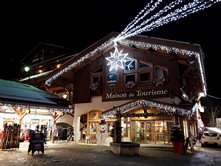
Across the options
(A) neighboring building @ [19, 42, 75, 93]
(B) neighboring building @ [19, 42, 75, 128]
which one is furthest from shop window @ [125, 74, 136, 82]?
(A) neighboring building @ [19, 42, 75, 93]

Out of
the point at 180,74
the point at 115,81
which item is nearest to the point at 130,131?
the point at 115,81

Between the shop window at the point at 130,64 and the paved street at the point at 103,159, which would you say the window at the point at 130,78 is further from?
the paved street at the point at 103,159

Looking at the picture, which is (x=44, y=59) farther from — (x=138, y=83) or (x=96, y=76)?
(x=138, y=83)

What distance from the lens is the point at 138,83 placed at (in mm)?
15617

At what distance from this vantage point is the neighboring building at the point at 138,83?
13492mm

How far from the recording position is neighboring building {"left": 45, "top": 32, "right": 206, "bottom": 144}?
531 inches

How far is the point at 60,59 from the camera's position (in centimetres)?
2545

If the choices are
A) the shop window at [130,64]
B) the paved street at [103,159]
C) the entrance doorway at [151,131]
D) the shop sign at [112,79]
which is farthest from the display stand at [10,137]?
the shop window at [130,64]

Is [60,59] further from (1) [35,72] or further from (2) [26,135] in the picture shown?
(2) [26,135]

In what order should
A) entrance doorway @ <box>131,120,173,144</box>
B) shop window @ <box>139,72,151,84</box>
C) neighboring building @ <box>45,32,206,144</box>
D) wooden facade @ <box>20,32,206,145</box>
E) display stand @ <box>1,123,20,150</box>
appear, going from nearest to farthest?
display stand @ <box>1,123,20,150</box>, neighboring building @ <box>45,32,206,144</box>, wooden facade @ <box>20,32,206,145</box>, entrance doorway @ <box>131,120,173,144</box>, shop window @ <box>139,72,151,84</box>

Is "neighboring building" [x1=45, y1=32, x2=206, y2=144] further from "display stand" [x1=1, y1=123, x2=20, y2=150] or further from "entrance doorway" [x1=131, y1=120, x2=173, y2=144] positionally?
"display stand" [x1=1, y1=123, x2=20, y2=150]

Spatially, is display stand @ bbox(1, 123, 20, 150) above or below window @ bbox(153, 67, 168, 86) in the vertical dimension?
below

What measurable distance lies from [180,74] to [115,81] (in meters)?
4.94

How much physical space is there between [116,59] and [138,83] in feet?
9.11
